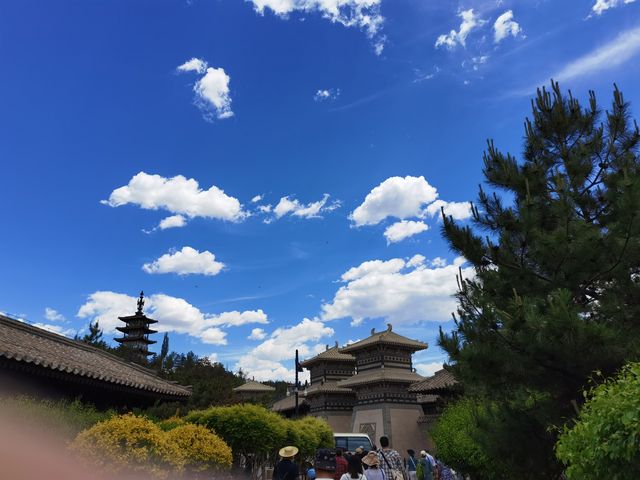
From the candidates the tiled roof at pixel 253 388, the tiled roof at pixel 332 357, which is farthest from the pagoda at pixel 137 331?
the tiled roof at pixel 332 357

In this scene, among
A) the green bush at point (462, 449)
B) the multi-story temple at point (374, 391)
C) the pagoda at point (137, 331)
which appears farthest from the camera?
the pagoda at point (137, 331)

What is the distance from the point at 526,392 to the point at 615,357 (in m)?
1.84

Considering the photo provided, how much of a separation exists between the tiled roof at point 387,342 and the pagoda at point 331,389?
12.1 ft

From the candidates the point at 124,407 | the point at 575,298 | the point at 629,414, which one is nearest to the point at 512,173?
the point at 575,298

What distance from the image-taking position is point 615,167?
10.3 metres

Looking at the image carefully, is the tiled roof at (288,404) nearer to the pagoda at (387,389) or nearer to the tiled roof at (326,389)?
the tiled roof at (326,389)

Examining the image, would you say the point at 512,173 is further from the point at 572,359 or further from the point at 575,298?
the point at 572,359

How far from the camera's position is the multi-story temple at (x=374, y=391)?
109ft

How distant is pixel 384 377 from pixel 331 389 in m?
7.13

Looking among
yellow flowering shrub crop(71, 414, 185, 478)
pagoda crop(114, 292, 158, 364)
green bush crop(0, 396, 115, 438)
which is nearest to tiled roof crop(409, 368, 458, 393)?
yellow flowering shrub crop(71, 414, 185, 478)

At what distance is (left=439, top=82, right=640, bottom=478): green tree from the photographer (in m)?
7.81

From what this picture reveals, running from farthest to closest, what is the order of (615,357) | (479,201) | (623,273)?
(479,201) < (623,273) < (615,357)

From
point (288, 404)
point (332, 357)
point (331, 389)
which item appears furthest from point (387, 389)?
point (288, 404)

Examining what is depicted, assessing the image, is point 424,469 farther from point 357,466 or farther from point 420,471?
point 357,466
